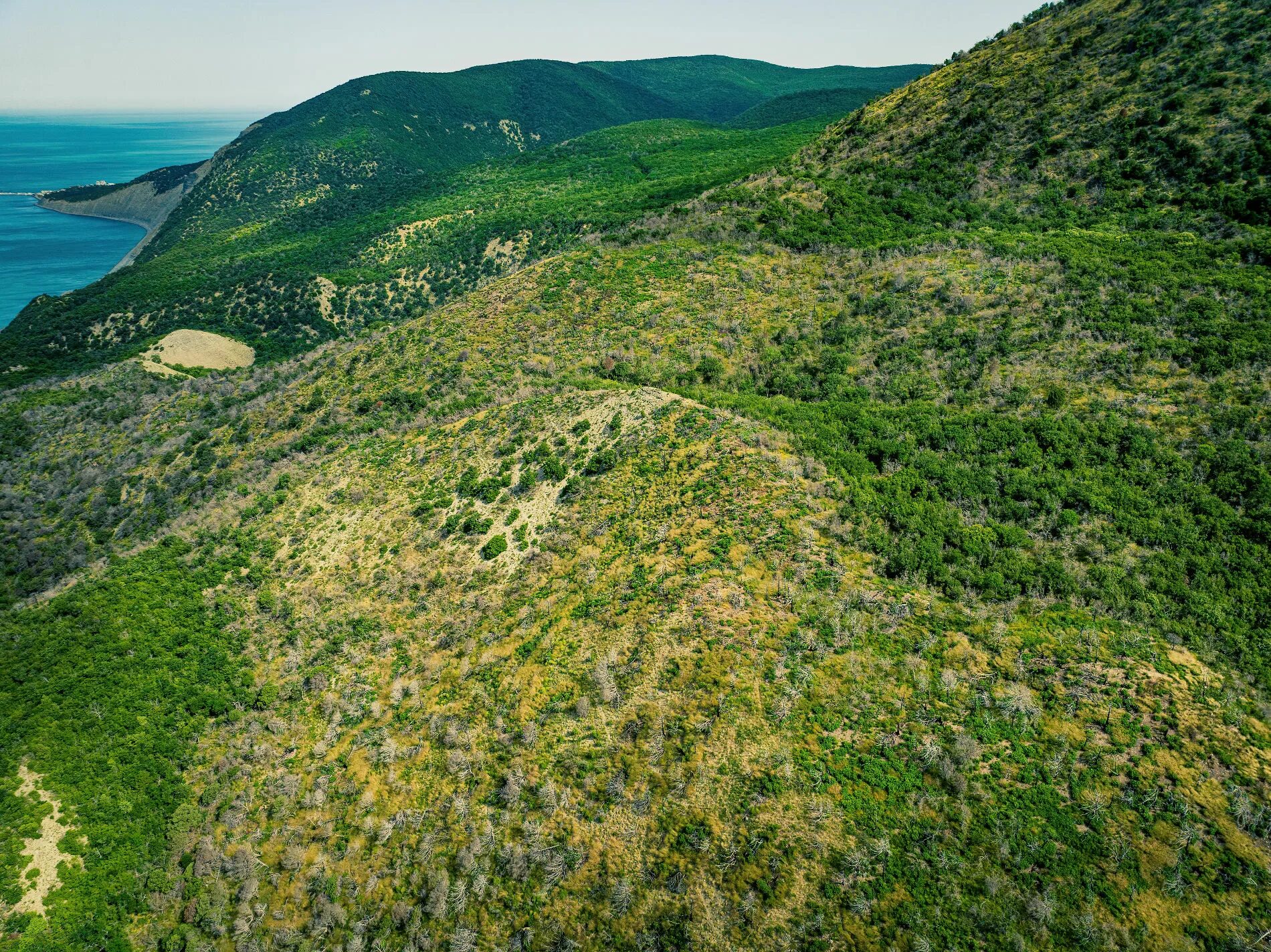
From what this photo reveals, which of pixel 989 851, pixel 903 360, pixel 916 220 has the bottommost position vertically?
pixel 989 851

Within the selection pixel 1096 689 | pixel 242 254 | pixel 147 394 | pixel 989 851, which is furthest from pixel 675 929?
pixel 242 254

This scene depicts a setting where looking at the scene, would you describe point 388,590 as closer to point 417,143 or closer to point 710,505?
point 710,505

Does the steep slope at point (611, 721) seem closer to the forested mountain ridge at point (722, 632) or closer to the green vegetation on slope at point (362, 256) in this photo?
the forested mountain ridge at point (722, 632)

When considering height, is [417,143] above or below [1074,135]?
above

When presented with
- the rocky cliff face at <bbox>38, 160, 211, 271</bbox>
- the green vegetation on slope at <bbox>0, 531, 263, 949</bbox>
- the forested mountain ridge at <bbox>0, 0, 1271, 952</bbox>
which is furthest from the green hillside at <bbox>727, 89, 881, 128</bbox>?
the rocky cliff face at <bbox>38, 160, 211, 271</bbox>

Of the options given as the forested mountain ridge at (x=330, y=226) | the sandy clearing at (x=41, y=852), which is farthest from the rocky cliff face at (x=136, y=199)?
the sandy clearing at (x=41, y=852)

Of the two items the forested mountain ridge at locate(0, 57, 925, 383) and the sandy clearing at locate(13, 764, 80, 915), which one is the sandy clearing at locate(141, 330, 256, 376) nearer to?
the forested mountain ridge at locate(0, 57, 925, 383)
